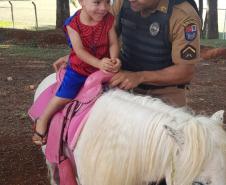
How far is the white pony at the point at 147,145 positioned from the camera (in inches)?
81.5

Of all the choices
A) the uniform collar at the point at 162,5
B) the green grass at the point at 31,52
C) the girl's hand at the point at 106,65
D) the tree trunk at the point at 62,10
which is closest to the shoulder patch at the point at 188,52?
the uniform collar at the point at 162,5

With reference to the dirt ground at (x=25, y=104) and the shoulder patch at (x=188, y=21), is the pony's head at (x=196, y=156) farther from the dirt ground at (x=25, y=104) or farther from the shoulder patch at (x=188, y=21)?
the dirt ground at (x=25, y=104)

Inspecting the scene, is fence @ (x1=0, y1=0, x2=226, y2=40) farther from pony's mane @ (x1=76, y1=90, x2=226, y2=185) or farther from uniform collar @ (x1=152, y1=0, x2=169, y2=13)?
pony's mane @ (x1=76, y1=90, x2=226, y2=185)

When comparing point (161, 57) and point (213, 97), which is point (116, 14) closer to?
point (161, 57)

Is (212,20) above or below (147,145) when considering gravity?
below

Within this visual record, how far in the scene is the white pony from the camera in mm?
2070

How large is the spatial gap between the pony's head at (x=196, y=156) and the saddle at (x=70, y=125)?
2.47ft

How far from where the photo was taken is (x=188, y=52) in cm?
302

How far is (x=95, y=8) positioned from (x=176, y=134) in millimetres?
1125

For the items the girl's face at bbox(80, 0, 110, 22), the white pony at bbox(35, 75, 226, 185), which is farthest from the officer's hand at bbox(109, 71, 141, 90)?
the girl's face at bbox(80, 0, 110, 22)

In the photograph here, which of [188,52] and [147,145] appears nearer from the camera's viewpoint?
[147,145]

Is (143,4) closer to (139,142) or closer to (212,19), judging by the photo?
(139,142)

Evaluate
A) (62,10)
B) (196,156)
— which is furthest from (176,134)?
(62,10)

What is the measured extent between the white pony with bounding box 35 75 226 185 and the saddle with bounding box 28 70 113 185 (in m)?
0.12
